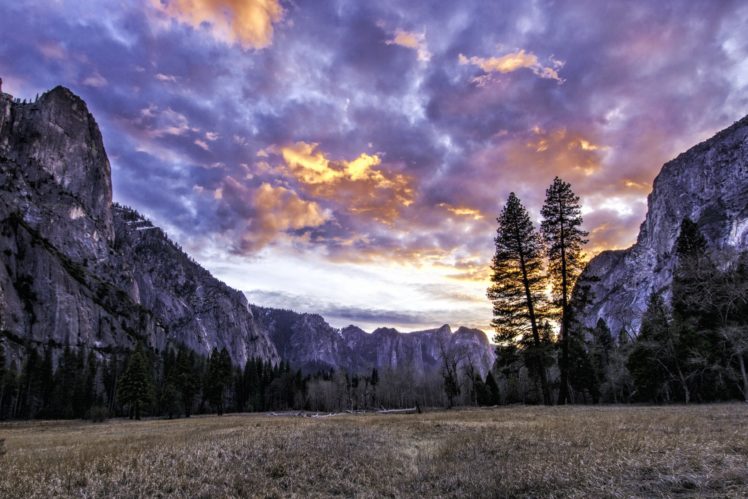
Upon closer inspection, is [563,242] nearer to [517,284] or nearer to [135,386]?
[517,284]

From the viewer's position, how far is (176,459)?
1238 centimetres

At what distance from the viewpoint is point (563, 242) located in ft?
106

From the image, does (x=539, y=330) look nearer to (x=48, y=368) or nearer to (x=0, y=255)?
(x=48, y=368)

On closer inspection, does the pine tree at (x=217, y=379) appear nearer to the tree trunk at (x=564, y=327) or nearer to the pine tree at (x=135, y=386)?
the pine tree at (x=135, y=386)

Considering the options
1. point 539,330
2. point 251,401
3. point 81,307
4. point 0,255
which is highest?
point 0,255

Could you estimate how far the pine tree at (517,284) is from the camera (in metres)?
32.0

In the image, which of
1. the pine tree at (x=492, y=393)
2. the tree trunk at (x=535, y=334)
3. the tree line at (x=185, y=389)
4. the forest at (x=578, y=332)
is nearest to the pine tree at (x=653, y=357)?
the forest at (x=578, y=332)

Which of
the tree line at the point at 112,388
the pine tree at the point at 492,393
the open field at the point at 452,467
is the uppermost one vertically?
the open field at the point at 452,467

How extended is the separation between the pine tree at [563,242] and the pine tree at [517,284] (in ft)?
3.42

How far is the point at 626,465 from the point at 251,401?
440ft

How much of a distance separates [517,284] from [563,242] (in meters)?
4.73

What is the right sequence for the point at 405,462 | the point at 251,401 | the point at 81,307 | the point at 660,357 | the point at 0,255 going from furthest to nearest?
the point at 81,307 → the point at 0,255 → the point at 251,401 → the point at 660,357 → the point at 405,462

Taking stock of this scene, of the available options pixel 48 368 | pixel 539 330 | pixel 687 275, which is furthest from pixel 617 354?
pixel 48 368

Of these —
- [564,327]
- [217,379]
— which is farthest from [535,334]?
[217,379]
